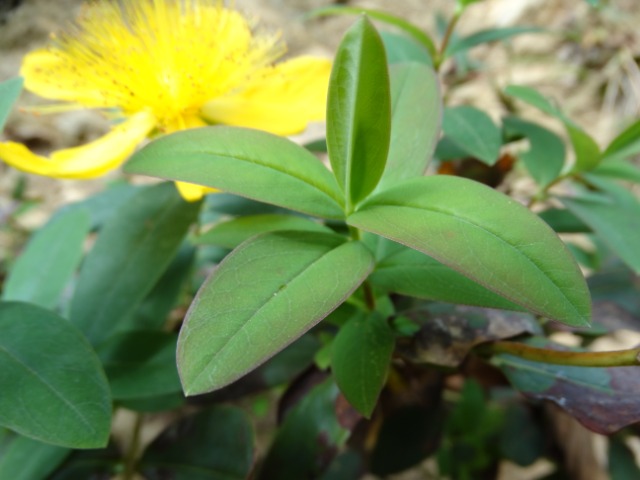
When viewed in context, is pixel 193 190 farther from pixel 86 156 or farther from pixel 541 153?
pixel 541 153

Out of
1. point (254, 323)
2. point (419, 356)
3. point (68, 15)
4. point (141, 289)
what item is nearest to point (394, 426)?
point (419, 356)

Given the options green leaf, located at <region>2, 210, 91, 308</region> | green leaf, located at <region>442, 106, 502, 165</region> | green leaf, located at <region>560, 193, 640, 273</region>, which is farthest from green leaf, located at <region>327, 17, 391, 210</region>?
green leaf, located at <region>2, 210, 91, 308</region>

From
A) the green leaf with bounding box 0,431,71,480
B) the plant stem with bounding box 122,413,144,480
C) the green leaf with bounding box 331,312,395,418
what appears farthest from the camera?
the plant stem with bounding box 122,413,144,480

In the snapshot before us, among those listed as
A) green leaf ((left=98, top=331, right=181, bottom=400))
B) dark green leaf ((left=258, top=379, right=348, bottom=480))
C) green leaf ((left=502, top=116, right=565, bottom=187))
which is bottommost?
dark green leaf ((left=258, top=379, right=348, bottom=480))

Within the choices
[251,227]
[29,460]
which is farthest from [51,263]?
[251,227]

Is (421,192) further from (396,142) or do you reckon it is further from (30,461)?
(30,461)

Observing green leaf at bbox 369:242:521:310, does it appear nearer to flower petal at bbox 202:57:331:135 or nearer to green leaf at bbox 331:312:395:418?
green leaf at bbox 331:312:395:418

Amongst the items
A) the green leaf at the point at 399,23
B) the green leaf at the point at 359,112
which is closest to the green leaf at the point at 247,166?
the green leaf at the point at 359,112
